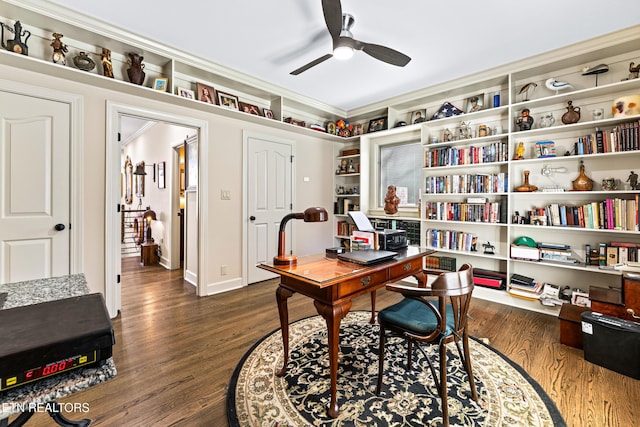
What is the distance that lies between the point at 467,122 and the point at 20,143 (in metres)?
4.70

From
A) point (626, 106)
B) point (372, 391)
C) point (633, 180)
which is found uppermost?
point (626, 106)

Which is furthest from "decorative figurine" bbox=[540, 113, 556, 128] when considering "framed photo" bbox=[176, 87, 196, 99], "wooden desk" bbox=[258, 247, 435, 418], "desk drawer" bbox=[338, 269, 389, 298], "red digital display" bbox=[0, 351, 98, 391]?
"red digital display" bbox=[0, 351, 98, 391]

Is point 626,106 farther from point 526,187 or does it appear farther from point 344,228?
point 344,228

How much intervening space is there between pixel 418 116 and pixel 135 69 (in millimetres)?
3512

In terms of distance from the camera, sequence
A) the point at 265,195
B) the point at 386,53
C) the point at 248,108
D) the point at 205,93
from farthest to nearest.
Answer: the point at 265,195 → the point at 248,108 → the point at 205,93 → the point at 386,53

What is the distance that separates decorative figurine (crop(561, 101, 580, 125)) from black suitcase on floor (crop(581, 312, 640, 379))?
1943 millimetres

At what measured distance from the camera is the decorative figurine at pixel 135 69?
271 centimetres

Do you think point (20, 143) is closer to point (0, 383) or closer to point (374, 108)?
point (0, 383)

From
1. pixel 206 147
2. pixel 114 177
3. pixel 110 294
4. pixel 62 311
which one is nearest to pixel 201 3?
pixel 206 147

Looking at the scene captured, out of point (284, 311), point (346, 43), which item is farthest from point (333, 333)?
point (346, 43)

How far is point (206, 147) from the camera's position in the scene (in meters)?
A: 3.41

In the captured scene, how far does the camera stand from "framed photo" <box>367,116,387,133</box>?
4.40 meters

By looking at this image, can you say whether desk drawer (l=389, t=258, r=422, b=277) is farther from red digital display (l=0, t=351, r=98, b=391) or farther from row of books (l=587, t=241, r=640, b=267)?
row of books (l=587, t=241, r=640, b=267)

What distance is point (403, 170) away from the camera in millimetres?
4344
